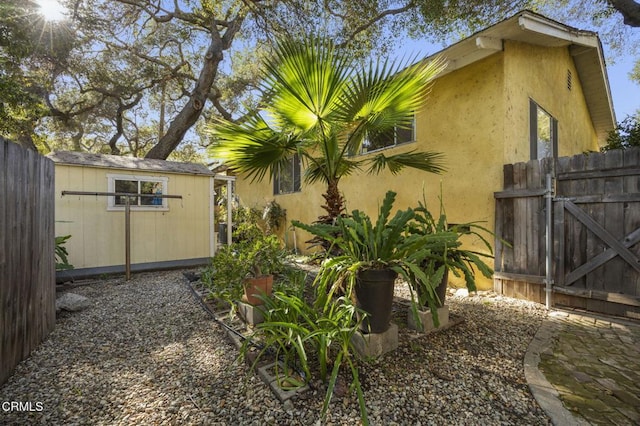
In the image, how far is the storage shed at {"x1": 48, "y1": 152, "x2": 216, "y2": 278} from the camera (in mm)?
5395

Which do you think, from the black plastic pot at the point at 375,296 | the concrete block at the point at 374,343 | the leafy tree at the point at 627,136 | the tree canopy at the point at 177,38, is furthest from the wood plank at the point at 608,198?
the tree canopy at the point at 177,38

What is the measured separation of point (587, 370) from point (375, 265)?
1.88 meters

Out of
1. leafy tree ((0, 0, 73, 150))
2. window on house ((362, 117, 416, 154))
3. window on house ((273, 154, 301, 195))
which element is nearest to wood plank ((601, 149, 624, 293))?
window on house ((362, 117, 416, 154))

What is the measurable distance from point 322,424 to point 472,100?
4918 millimetres

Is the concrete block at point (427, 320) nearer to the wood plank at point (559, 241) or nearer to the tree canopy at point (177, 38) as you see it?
the wood plank at point (559, 241)

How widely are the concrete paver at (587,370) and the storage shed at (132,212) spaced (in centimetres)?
629

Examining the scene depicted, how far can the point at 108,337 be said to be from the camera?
9.29ft

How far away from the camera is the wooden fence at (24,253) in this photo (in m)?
2.08

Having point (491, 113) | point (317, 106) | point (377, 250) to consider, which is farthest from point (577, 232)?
point (317, 106)

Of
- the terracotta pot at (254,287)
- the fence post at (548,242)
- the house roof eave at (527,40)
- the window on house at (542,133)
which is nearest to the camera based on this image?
the terracotta pot at (254,287)

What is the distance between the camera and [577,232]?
357 cm

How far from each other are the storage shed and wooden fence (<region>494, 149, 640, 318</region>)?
620 cm

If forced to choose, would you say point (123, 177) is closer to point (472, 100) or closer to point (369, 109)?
point (369, 109)

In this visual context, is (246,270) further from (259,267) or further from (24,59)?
(24,59)
